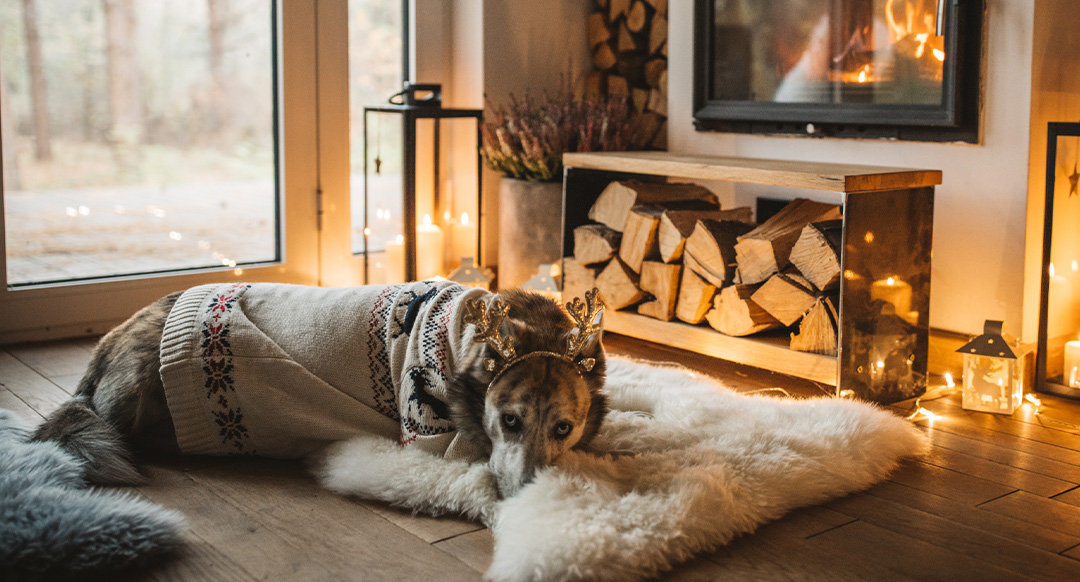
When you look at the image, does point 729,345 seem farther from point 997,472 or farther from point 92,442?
point 92,442

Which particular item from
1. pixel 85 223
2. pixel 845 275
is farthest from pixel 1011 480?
pixel 85 223

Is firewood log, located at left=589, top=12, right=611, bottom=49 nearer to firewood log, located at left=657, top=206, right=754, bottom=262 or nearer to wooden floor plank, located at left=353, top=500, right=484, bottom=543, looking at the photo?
firewood log, located at left=657, top=206, right=754, bottom=262

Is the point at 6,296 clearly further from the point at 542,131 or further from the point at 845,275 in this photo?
the point at 845,275

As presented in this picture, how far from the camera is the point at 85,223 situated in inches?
133

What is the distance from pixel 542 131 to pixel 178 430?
197 centimetres

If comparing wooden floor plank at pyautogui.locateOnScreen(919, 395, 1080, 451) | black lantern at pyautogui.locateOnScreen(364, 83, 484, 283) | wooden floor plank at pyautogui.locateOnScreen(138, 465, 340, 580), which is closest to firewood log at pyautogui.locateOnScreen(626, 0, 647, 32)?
black lantern at pyautogui.locateOnScreen(364, 83, 484, 283)

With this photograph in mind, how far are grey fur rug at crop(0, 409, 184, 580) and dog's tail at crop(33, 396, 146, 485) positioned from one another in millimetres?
90

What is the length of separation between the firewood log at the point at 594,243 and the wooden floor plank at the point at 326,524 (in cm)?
148

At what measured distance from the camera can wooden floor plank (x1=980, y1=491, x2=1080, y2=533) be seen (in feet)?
6.00

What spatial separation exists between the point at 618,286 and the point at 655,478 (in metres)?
1.45

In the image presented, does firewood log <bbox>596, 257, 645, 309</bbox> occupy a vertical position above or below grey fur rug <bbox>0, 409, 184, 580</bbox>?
above

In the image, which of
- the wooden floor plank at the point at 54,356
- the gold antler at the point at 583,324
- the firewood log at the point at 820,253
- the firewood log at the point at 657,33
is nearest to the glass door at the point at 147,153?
the wooden floor plank at the point at 54,356

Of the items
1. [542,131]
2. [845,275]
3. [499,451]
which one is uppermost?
[542,131]

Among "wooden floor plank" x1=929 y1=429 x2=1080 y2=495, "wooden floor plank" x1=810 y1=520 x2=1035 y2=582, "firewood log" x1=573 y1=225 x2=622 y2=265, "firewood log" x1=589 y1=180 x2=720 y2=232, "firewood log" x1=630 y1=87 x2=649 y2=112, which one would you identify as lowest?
"wooden floor plank" x1=810 y1=520 x2=1035 y2=582
